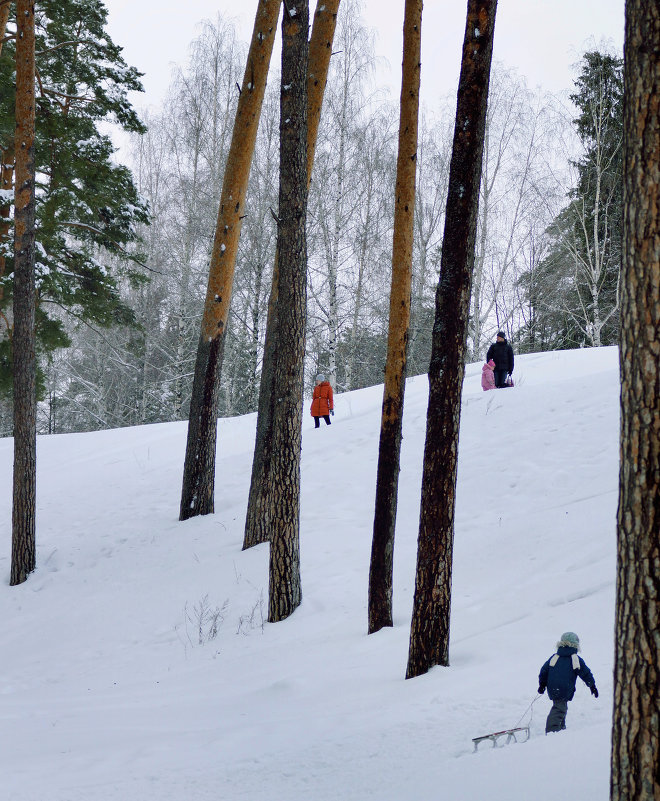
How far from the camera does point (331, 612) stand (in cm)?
676

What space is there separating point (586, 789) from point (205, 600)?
208 inches

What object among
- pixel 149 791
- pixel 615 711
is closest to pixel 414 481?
pixel 149 791

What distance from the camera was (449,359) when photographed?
16.1 ft

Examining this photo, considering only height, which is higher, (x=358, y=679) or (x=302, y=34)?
(x=302, y=34)

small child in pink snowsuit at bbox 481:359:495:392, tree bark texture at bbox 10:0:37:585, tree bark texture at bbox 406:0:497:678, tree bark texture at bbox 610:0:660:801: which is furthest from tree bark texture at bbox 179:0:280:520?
tree bark texture at bbox 610:0:660:801

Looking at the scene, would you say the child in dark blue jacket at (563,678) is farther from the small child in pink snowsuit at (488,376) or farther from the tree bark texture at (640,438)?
the small child in pink snowsuit at (488,376)

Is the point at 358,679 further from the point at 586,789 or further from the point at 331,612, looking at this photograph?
the point at 586,789

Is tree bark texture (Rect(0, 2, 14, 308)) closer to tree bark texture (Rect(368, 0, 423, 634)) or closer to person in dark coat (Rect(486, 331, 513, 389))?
tree bark texture (Rect(368, 0, 423, 634))


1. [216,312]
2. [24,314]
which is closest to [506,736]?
[216,312]

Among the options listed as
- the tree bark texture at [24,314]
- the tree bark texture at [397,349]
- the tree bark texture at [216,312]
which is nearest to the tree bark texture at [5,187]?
the tree bark texture at [24,314]

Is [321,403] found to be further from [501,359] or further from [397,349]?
[397,349]

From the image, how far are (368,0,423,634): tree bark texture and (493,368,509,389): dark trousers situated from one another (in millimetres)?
6523

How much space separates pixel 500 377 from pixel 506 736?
9215 millimetres

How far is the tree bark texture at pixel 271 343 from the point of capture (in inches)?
324
